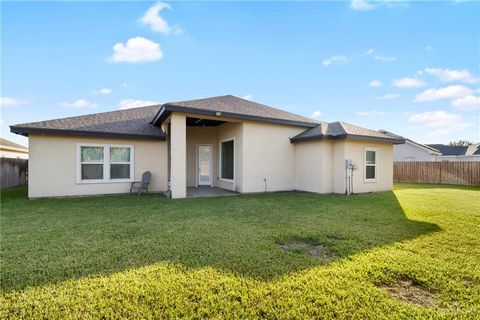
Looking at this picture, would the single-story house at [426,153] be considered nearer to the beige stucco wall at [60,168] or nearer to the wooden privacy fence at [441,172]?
the wooden privacy fence at [441,172]

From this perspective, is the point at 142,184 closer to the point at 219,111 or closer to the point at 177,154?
the point at 177,154

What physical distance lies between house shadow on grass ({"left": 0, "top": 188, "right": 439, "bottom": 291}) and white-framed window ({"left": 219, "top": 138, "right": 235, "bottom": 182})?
3816mm

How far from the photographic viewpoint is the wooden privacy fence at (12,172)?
13257mm

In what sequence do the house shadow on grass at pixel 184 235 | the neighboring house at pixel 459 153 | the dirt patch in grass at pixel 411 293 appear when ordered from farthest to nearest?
the neighboring house at pixel 459 153 < the house shadow on grass at pixel 184 235 < the dirt patch in grass at pixel 411 293

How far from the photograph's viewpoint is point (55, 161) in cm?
933

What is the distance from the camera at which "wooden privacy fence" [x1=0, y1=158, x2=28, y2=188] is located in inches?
522

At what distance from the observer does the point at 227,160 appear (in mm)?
12078

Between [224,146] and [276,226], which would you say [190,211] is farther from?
[224,146]

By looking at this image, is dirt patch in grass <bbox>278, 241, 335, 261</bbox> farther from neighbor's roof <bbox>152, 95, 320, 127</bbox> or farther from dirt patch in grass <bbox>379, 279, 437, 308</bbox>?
neighbor's roof <bbox>152, 95, 320, 127</bbox>

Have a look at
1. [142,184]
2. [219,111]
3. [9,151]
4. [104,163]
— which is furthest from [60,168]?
[9,151]

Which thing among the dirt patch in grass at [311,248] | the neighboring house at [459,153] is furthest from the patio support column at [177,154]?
the neighboring house at [459,153]

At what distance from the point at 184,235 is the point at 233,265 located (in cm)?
164

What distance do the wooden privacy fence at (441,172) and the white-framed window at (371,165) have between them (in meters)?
8.44

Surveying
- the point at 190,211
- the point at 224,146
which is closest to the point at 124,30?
the point at 224,146
